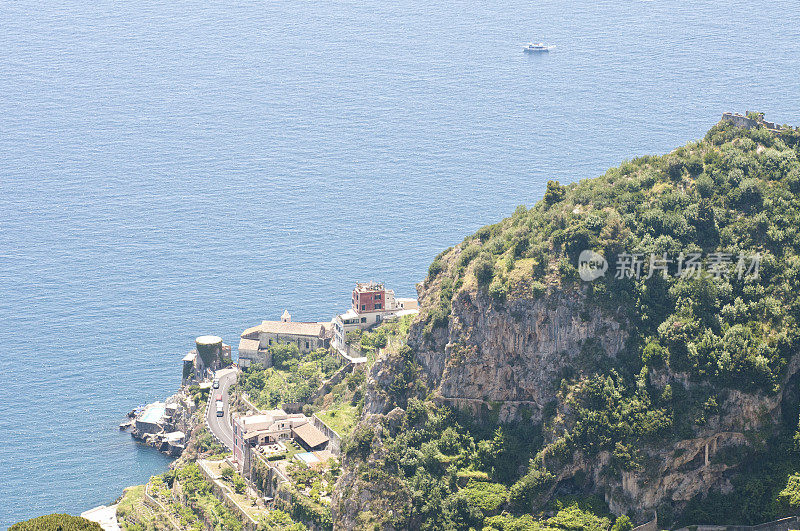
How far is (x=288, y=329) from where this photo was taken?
194875 mm

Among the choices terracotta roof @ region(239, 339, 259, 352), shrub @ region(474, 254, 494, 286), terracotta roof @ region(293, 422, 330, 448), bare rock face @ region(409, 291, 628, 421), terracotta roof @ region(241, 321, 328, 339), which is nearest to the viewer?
bare rock face @ region(409, 291, 628, 421)

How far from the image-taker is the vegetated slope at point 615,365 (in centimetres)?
12875

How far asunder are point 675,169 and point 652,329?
20.4 metres

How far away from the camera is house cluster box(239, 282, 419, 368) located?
18550 centimetres

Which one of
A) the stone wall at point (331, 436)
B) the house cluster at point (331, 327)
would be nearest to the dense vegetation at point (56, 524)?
the stone wall at point (331, 436)

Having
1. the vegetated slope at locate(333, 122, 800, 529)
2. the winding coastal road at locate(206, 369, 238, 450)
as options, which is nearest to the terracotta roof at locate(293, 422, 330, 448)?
the vegetated slope at locate(333, 122, 800, 529)

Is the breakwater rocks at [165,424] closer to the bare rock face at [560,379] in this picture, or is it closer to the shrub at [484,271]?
the bare rock face at [560,379]

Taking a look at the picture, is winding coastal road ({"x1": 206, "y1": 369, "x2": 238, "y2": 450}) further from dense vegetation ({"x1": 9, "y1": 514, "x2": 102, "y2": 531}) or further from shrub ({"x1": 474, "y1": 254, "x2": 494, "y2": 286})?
dense vegetation ({"x1": 9, "y1": 514, "x2": 102, "y2": 531})

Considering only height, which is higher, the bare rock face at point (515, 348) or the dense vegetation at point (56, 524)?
the bare rock face at point (515, 348)

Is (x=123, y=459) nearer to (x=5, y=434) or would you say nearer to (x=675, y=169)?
(x=5, y=434)

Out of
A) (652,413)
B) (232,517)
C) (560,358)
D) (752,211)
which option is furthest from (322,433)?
(752,211)

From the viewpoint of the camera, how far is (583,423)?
438 ft

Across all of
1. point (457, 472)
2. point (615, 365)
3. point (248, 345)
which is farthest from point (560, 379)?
point (248, 345)

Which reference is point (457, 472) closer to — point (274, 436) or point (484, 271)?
point (484, 271)
